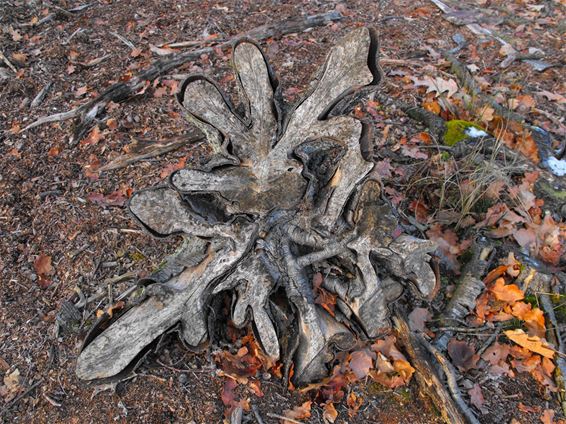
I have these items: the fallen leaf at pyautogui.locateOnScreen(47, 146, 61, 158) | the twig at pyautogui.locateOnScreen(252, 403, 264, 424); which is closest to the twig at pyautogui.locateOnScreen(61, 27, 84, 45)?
the fallen leaf at pyautogui.locateOnScreen(47, 146, 61, 158)

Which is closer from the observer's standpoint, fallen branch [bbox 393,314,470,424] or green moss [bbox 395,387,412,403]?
fallen branch [bbox 393,314,470,424]

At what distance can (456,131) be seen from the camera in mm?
4332

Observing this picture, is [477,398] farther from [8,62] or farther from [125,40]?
[8,62]

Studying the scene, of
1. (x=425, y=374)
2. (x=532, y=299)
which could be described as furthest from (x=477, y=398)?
(x=532, y=299)

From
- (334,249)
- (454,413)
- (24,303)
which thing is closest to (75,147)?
(24,303)

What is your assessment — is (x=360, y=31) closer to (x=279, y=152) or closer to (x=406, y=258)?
(x=279, y=152)

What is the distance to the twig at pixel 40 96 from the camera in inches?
192

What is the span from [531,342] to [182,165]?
9.66 feet

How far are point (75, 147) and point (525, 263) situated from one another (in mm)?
3876

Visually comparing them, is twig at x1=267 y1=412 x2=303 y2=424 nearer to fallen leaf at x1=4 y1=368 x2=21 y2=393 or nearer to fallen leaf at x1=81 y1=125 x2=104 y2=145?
fallen leaf at x1=4 y1=368 x2=21 y2=393

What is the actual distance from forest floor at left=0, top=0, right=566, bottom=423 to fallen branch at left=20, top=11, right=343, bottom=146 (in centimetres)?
10

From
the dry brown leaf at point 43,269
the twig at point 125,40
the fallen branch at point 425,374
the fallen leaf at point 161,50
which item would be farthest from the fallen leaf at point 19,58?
the fallen branch at point 425,374

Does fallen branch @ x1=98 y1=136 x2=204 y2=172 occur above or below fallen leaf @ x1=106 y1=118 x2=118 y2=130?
below

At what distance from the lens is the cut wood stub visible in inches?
106
